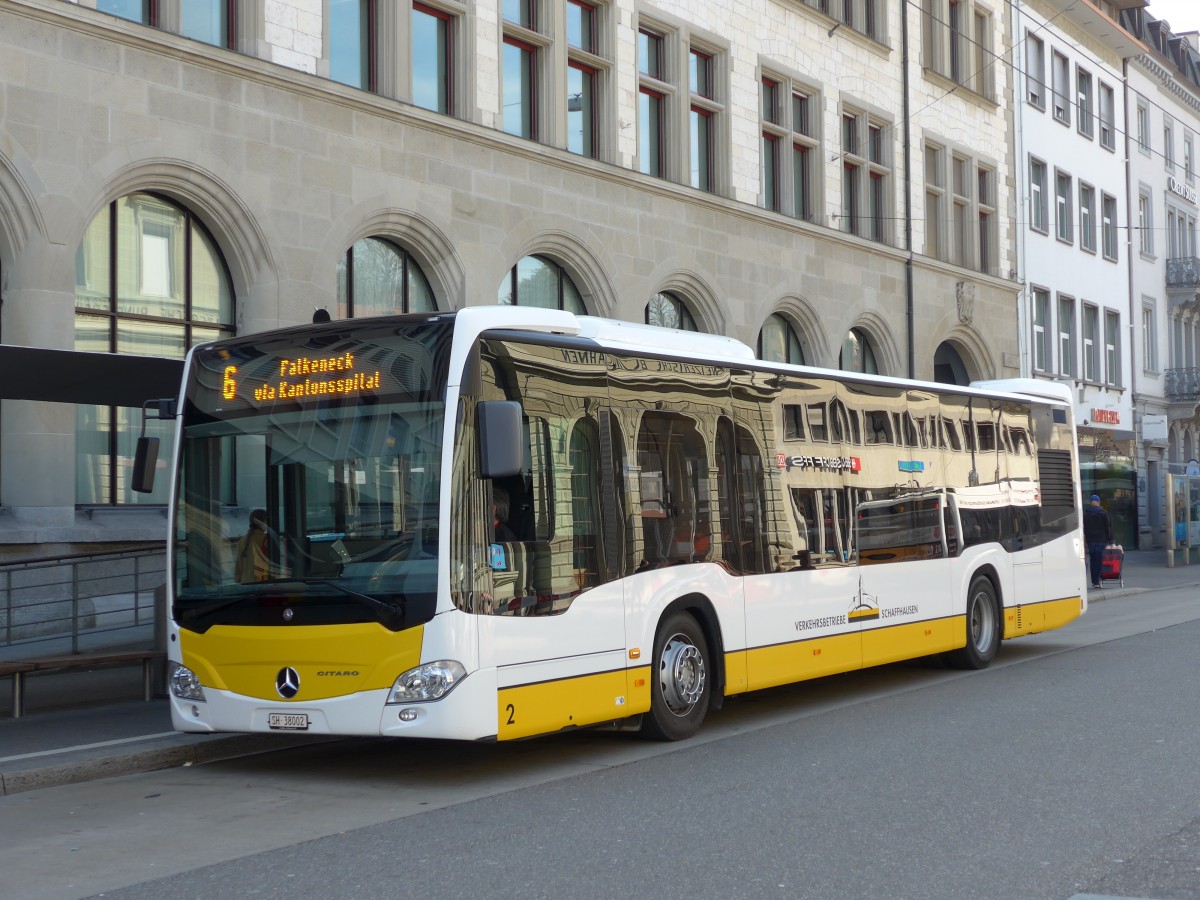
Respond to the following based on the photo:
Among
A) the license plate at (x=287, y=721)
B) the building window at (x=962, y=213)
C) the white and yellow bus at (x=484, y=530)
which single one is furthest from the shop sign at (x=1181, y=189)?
the license plate at (x=287, y=721)

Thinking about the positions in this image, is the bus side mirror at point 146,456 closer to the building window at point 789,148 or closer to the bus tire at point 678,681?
the bus tire at point 678,681

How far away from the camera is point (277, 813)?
8.28m

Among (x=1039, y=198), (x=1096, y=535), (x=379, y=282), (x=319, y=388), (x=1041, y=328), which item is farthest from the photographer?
(x=1039, y=198)

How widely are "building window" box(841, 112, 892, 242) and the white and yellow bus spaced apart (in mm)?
17849

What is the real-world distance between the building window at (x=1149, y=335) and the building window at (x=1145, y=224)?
5.16 feet

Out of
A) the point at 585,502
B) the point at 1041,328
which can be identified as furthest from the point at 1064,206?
the point at 585,502

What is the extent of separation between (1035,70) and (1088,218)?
521 centimetres

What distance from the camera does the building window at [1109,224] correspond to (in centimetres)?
4164

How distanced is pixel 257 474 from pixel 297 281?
29.7ft

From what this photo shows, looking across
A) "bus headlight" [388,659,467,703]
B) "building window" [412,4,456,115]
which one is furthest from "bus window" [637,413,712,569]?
"building window" [412,4,456,115]

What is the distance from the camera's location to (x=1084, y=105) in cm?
4038

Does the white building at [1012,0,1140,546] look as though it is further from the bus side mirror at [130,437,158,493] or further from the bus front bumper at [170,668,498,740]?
the bus front bumper at [170,668,498,740]

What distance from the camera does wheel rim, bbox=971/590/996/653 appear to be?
49.3ft

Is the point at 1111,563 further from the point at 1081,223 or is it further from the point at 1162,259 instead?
the point at 1162,259
